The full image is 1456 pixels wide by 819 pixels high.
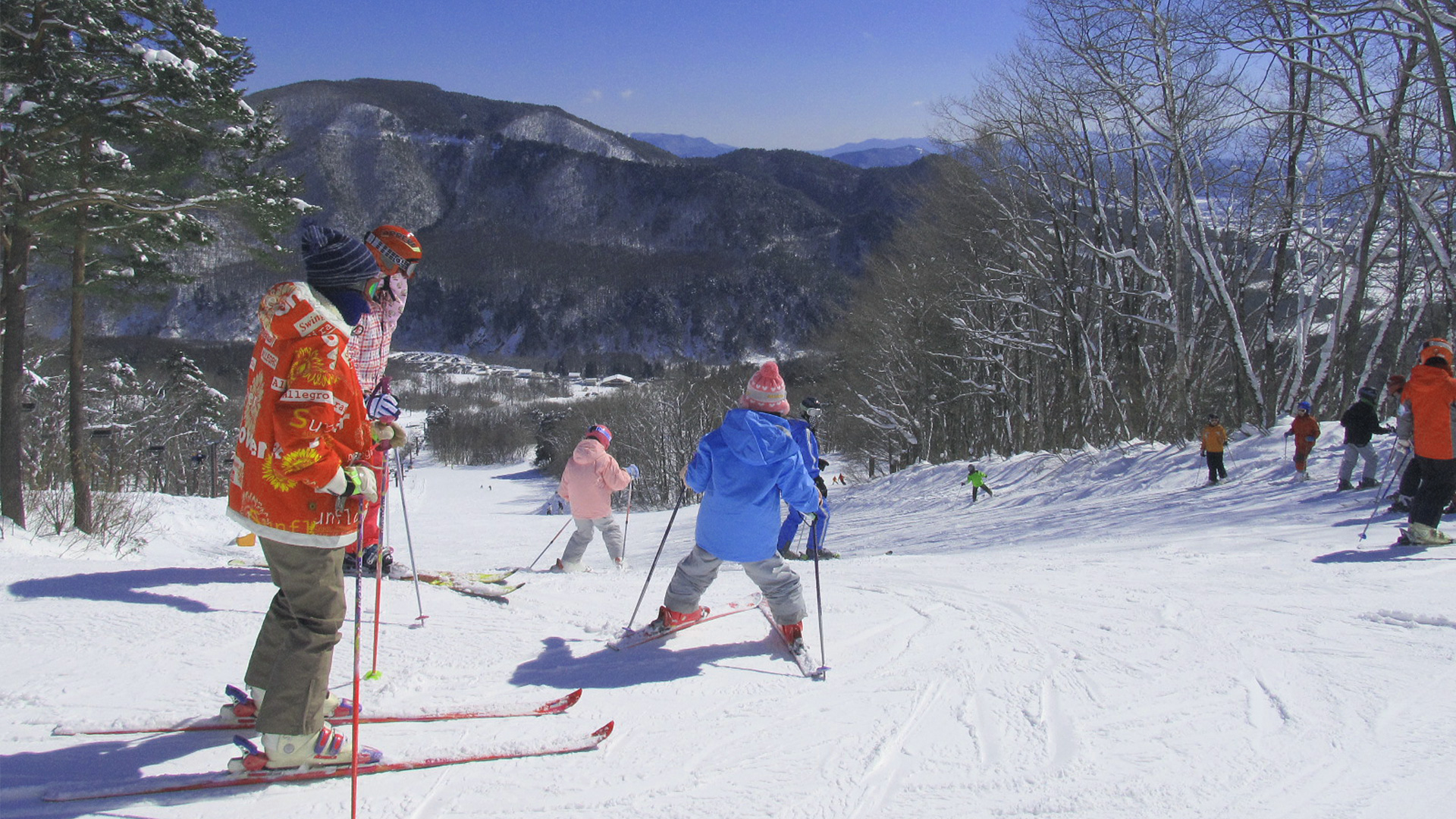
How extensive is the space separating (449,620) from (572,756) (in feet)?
6.07

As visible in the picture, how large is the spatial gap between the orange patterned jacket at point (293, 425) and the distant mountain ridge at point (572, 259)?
120692mm

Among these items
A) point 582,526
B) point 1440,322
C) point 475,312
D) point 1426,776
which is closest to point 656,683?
point 1426,776

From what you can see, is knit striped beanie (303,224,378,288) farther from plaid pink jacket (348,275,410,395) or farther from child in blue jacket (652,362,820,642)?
plaid pink jacket (348,275,410,395)

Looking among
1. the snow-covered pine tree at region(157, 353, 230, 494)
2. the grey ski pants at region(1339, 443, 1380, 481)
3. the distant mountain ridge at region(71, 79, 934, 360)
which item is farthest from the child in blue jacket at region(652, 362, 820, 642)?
the distant mountain ridge at region(71, 79, 934, 360)

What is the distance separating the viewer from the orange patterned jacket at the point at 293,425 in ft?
7.59

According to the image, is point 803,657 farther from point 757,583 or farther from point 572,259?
point 572,259

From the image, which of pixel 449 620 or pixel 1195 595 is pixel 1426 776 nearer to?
pixel 1195 595

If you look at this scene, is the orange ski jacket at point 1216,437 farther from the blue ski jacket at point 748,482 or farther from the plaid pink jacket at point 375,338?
the plaid pink jacket at point 375,338

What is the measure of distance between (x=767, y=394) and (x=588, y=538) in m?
4.45

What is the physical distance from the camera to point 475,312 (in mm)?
153875

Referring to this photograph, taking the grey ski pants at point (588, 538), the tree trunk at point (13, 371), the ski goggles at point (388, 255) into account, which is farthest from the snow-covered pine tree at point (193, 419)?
the ski goggles at point (388, 255)

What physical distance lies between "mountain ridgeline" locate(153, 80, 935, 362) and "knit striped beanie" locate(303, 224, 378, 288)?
12442 cm

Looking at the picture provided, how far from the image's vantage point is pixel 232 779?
2422 millimetres

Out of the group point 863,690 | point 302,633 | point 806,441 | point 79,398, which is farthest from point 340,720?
point 79,398
